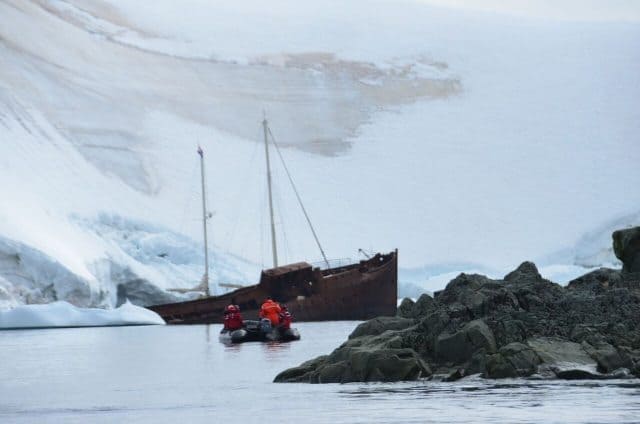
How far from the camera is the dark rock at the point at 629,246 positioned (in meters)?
23.8

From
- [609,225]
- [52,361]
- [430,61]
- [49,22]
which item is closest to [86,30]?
[49,22]

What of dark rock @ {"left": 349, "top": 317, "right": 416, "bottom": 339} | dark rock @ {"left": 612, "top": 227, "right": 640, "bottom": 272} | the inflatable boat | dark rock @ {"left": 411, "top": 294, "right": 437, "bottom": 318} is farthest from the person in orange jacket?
dark rock @ {"left": 612, "top": 227, "right": 640, "bottom": 272}

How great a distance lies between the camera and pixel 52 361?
94.2 feet

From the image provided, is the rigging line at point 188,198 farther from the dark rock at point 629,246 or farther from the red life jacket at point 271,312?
the dark rock at point 629,246

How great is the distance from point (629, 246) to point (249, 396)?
7.55 m

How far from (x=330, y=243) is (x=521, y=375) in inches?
1643

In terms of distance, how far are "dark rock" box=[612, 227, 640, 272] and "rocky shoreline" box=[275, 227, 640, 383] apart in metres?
1.77

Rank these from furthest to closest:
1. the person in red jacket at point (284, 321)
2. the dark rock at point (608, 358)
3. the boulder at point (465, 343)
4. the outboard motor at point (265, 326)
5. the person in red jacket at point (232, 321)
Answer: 1. the person in red jacket at point (232, 321)
2. the outboard motor at point (265, 326)
3. the person in red jacket at point (284, 321)
4. the boulder at point (465, 343)
5. the dark rock at point (608, 358)

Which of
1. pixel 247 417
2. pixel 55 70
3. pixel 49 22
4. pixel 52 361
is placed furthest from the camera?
pixel 49 22

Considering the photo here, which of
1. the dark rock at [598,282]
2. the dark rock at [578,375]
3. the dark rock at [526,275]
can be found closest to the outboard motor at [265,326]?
the dark rock at [526,275]

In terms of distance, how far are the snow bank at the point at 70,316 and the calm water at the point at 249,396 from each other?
40.6 ft

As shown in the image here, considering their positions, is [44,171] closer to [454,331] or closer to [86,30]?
[86,30]

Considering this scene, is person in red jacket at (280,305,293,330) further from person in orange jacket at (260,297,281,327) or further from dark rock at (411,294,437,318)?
dark rock at (411,294,437,318)

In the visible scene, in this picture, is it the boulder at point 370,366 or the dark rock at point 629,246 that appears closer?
the boulder at point 370,366
